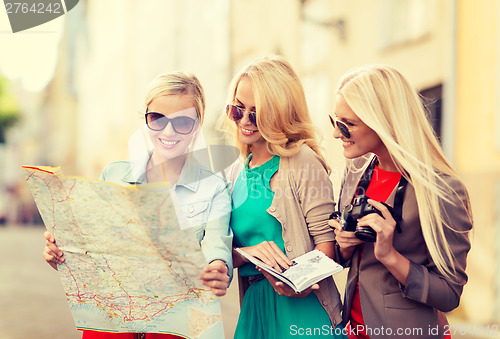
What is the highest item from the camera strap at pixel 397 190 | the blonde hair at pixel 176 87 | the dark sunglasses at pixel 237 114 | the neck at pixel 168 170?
the blonde hair at pixel 176 87

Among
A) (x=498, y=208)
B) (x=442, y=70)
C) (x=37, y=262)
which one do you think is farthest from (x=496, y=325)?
(x=37, y=262)

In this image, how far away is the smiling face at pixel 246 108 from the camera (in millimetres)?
2422

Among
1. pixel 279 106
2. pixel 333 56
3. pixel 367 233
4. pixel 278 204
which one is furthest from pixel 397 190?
pixel 333 56

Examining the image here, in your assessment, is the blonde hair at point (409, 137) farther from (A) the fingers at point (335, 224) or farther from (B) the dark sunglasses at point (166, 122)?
(B) the dark sunglasses at point (166, 122)

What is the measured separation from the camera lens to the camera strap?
10 cm

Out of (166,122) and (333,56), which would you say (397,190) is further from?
(333,56)

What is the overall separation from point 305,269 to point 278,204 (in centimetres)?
32

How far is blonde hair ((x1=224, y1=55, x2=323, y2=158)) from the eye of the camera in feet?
7.86

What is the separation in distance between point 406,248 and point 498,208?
5.26m

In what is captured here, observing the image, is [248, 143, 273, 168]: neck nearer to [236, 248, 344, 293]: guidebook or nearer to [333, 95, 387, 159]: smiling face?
[333, 95, 387, 159]: smiling face

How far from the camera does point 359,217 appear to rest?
2.12 meters

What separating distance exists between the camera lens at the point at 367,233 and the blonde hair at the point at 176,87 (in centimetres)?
86

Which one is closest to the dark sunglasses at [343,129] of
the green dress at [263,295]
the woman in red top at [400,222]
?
the woman in red top at [400,222]

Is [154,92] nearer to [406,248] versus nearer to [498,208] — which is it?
[406,248]
